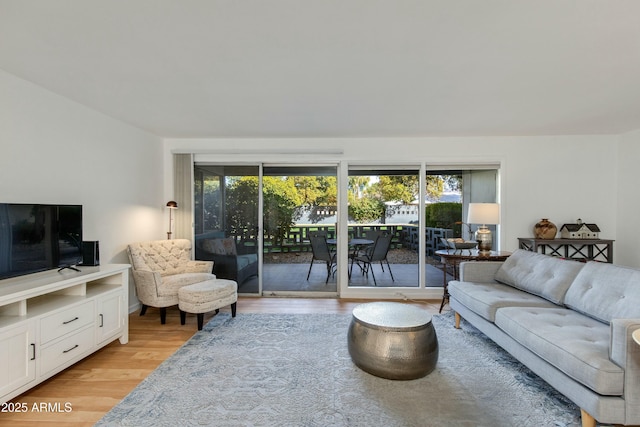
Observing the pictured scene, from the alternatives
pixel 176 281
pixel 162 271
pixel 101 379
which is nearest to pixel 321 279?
pixel 176 281

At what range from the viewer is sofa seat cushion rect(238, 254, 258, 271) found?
4297 mm

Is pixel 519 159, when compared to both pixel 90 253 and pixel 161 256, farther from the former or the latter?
pixel 90 253

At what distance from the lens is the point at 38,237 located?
2260 millimetres

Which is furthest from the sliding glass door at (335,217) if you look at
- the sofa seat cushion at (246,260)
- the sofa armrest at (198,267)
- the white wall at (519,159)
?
the sofa armrest at (198,267)

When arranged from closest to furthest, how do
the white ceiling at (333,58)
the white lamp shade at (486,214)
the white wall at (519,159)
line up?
the white ceiling at (333,58)
the white lamp shade at (486,214)
the white wall at (519,159)

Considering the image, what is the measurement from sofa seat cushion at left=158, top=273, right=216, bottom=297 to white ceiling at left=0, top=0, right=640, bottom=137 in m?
1.82

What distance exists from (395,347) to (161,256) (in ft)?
9.63

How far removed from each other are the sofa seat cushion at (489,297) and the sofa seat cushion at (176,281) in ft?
9.15

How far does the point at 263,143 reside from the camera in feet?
14.0

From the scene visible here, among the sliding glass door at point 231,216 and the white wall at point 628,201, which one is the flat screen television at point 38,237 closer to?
the sliding glass door at point 231,216

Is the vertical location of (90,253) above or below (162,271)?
above

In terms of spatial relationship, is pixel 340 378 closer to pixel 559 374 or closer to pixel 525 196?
pixel 559 374

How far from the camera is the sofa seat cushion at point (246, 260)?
14.1 feet

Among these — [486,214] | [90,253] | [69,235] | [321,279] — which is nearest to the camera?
[69,235]
